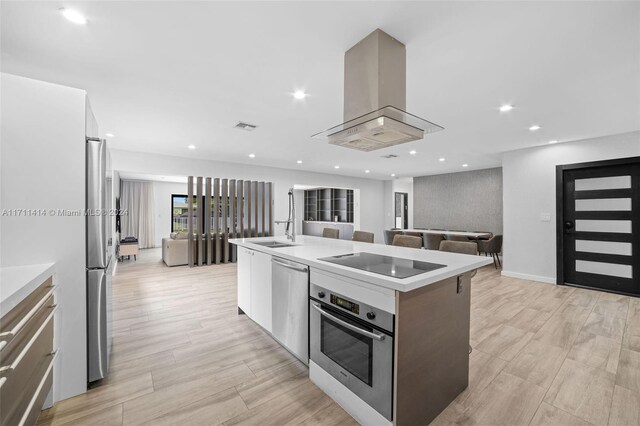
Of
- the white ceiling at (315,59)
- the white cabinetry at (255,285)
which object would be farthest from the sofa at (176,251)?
the white cabinetry at (255,285)

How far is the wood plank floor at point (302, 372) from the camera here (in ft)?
5.45

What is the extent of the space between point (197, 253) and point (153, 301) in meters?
2.59

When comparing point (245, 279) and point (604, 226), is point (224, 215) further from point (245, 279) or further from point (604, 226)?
point (604, 226)

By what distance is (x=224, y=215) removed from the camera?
6559 mm

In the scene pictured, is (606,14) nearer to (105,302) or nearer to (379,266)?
(379,266)

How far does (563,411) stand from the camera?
1694mm

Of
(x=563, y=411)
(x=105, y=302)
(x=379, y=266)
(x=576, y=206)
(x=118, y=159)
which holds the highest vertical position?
(x=118, y=159)

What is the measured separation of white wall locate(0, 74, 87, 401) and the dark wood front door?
6.24m

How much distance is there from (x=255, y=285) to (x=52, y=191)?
171cm

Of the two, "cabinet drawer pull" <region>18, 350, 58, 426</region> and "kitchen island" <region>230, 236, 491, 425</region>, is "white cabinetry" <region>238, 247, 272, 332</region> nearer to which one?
"kitchen island" <region>230, 236, 491, 425</region>

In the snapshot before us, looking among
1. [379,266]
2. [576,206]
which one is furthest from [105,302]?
[576,206]

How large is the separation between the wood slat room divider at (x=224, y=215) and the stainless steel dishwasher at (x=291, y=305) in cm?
436

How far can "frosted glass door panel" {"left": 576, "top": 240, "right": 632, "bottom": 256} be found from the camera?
4.03m

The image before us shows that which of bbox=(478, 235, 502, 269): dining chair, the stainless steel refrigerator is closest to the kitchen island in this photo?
the stainless steel refrigerator
